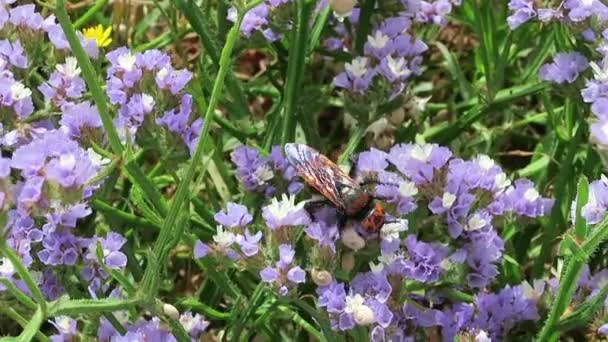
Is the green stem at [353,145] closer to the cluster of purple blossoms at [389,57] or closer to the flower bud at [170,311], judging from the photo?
the cluster of purple blossoms at [389,57]

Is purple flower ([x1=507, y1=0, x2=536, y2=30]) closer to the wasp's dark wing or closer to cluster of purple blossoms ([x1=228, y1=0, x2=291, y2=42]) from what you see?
cluster of purple blossoms ([x1=228, y1=0, x2=291, y2=42])

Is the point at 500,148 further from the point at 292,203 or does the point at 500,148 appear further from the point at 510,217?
the point at 292,203

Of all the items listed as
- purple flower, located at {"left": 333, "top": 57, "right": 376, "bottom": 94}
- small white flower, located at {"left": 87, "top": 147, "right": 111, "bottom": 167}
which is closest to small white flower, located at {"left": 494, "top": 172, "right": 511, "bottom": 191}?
purple flower, located at {"left": 333, "top": 57, "right": 376, "bottom": 94}

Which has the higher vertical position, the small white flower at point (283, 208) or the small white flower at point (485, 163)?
the small white flower at point (283, 208)

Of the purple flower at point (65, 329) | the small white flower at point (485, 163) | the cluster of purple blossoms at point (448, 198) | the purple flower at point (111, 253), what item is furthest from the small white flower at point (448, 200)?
the purple flower at point (65, 329)

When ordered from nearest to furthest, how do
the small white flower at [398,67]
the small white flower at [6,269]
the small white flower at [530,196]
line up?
the small white flower at [6,269]
the small white flower at [530,196]
the small white flower at [398,67]
